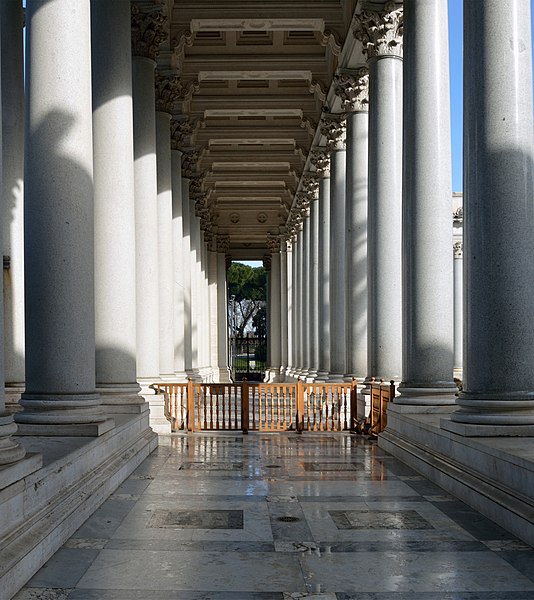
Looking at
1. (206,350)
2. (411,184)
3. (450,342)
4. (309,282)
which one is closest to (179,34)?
(411,184)

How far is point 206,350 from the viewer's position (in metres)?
119

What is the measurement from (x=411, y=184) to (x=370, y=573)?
2208 centimetres

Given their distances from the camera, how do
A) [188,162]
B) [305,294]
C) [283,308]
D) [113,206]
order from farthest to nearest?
[283,308]
[305,294]
[188,162]
[113,206]

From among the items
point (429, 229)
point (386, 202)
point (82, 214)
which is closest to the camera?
point (82, 214)

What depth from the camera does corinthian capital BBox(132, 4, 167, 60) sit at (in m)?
47.0

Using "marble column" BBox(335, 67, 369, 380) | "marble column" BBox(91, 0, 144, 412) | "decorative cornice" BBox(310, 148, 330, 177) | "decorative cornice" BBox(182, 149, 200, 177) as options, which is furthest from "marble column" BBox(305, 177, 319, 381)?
"marble column" BBox(91, 0, 144, 412)

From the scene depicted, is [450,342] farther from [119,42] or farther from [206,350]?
[206,350]

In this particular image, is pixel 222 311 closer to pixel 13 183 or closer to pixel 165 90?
pixel 165 90

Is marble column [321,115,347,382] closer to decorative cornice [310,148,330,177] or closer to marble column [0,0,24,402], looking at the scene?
decorative cornice [310,148,330,177]

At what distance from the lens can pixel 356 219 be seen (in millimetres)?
57469

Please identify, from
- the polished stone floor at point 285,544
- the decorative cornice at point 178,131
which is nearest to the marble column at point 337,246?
the decorative cornice at point 178,131

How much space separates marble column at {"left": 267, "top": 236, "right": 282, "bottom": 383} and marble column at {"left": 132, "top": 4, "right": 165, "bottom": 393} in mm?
94641

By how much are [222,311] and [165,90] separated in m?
90.1

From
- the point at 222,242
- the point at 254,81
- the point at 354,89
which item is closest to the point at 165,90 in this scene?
the point at 354,89
